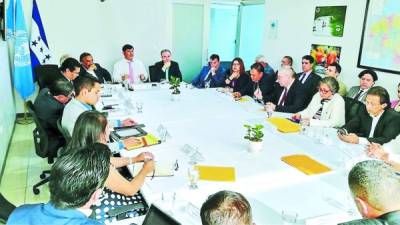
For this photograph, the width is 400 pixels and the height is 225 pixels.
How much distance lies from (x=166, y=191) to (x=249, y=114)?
1.99m

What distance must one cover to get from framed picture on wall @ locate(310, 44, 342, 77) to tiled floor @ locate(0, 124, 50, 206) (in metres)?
4.58

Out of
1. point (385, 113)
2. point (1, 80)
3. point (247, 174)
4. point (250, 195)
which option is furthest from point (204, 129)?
point (1, 80)

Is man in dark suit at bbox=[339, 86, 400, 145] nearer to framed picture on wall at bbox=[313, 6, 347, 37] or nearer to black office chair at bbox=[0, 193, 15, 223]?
framed picture on wall at bbox=[313, 6, 347, 37]

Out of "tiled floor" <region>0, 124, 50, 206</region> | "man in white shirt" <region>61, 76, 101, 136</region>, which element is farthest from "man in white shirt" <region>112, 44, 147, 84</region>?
"man in white shirt" <region>61, 76, 101, 136</region>

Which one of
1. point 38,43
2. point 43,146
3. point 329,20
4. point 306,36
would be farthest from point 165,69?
point 43,146

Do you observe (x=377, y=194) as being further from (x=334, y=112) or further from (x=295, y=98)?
(x=295, y=98)

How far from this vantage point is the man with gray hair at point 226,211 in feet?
3.88

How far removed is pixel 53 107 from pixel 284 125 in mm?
2369

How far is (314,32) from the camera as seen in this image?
5789 millimetres

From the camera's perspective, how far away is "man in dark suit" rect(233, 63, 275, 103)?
4.77m

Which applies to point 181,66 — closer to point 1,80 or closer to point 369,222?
point 1,80

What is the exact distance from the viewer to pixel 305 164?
2408 millimetres

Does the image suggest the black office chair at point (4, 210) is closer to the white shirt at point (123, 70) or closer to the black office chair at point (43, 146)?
the black office chair at point (43, 146)

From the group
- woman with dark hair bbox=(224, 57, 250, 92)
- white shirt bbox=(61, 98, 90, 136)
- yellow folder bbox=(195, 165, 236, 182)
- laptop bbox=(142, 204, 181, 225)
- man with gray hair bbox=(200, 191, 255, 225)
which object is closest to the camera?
man with gray hair bbox=(200, 191, 255, 225)
